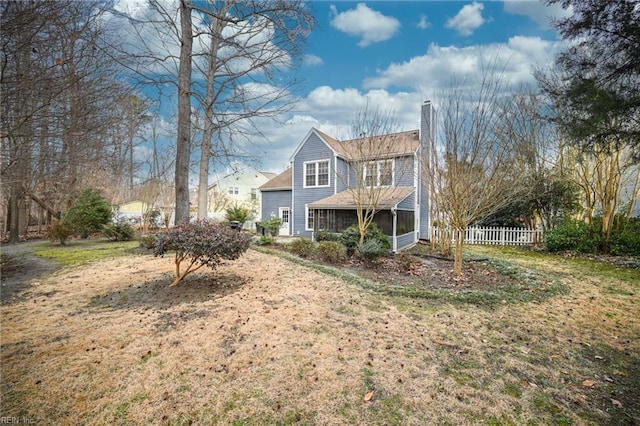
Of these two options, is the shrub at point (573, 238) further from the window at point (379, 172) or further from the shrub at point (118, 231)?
the shrub at point (118, 231)

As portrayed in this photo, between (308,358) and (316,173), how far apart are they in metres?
14.1

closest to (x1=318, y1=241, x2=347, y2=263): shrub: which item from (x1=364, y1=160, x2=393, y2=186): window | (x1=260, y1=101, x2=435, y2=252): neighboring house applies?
(x1=260, y1=101, x2=435, y2=252): neighboring house

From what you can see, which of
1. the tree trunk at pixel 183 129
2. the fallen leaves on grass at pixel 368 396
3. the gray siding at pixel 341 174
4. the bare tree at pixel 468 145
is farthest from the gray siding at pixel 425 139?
the fallen leaves on grass at pixel 368 396

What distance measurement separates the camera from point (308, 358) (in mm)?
3299

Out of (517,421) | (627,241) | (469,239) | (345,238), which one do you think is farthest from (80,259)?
(627,241)

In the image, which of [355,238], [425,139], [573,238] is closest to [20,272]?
[355,238]

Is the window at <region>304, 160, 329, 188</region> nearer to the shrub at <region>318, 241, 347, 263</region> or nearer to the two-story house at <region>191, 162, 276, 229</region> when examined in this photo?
the shrub at <region>318, 241, 347, 263</region>

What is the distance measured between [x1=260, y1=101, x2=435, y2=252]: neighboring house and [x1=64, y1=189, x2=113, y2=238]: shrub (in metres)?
9.02

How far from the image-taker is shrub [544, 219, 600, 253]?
11.3 m

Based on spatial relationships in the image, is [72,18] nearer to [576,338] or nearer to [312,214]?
→ [576,338]

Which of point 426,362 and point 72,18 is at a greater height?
point 72,18

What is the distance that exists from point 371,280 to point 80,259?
9.07 metres

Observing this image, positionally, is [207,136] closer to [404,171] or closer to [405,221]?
[404,171]

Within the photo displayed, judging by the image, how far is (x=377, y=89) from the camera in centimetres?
1132
